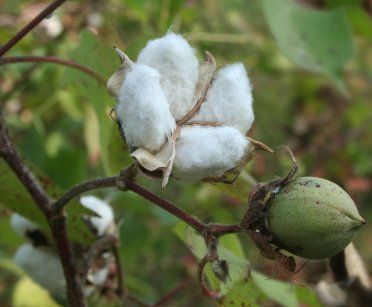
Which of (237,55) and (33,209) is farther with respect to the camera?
(237,55)

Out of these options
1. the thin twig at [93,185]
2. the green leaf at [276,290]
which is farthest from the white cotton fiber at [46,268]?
the green leaf at [276,290]

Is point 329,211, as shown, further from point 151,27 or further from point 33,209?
point 151,27

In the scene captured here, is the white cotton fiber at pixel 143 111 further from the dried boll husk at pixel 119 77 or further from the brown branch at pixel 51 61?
the brown branch at pixel 51 61

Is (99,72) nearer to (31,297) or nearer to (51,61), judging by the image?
(51,61)

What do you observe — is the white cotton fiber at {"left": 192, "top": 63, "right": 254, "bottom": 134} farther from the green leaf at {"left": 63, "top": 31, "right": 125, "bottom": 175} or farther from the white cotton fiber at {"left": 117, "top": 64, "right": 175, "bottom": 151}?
the green leaf at {"left": 63, "top": 31, "right": 125, "bottom": 175}

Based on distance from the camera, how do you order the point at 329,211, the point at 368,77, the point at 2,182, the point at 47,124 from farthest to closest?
the point at 368,77 → the point at 47,124 → the point at 2,182 → the point at 329,211

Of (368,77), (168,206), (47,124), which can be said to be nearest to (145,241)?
(47,124)

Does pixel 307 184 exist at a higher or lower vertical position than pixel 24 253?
higher
